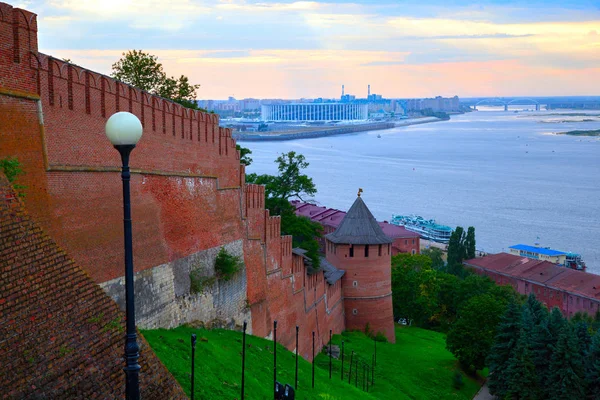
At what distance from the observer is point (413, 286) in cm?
3859

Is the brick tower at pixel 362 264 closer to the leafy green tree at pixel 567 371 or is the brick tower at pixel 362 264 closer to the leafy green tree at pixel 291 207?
the leafy green tree at pixel 291 207

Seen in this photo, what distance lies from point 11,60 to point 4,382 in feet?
16.9

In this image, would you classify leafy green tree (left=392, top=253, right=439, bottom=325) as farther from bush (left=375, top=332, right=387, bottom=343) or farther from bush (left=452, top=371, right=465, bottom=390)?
bush (left=452, top=371, right=465, bottom=390)

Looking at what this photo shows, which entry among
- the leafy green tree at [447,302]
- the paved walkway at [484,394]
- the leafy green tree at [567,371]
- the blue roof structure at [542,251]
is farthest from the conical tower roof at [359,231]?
the blue roof structure at [542,251]

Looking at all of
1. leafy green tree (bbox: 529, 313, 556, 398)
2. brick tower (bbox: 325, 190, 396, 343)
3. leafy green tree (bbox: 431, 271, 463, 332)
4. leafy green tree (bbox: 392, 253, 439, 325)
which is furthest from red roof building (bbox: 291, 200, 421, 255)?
leafy green tree (bbox: 529, 313, 556, 398)

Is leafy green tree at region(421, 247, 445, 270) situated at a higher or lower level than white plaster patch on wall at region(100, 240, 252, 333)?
lower

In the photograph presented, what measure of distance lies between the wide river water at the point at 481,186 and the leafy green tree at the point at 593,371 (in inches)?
1312

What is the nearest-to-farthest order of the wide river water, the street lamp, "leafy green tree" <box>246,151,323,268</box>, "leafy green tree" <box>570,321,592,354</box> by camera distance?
the street lamp
"leafy green tree" <box>570,321,592,354</box>
"leafy green tree" <box>246,151,323,268</box>
the wide river water

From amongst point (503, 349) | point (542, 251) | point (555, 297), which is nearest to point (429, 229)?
point (542, 251)

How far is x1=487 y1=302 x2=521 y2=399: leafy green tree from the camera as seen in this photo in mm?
27072

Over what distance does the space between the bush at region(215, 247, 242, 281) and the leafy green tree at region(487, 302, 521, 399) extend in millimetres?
13486

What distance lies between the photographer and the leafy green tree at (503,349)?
27072 mm

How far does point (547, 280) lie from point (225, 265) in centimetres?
3807

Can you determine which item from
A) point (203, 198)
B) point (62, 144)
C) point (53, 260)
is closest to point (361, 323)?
point (203, 198)
